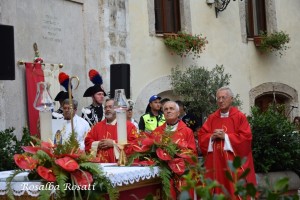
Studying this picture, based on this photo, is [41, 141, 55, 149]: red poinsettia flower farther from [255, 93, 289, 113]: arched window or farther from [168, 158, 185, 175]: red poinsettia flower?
[255, 93, 289, 113]: arched window

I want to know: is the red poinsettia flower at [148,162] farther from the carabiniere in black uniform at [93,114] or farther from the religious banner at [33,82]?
the religious banner at [33,82]

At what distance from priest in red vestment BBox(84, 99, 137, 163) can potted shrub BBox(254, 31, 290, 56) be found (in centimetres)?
1066

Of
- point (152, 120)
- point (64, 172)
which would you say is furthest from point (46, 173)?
point (152, 120)

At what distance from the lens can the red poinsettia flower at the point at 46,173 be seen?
16.8 ft

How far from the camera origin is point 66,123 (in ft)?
28.5

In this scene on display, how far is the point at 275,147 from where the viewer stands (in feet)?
31.4

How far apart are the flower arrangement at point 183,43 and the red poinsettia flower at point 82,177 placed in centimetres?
990

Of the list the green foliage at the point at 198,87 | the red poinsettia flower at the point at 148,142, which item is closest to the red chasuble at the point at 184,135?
the red poinsettia flower at the point at 148,142

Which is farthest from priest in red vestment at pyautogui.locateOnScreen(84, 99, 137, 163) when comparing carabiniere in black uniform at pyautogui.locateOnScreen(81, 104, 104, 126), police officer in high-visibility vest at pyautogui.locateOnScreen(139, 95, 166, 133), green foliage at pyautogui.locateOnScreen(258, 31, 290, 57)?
green foliage at pyautogui.locateOnScreen(258, 31, 290, 57)

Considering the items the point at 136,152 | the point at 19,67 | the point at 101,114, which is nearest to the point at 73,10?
the point at 19,67

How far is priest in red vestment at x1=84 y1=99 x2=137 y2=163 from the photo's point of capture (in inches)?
276

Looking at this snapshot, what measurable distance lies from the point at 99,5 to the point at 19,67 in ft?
9.53

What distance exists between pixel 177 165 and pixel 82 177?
5.49 ft

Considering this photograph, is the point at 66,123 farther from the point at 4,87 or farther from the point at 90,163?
the point at 90,163
